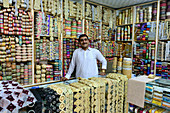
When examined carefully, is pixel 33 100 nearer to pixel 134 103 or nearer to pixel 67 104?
pixel 67 104

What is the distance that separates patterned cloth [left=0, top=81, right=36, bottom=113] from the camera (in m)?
0.87

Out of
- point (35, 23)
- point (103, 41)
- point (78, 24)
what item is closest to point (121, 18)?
point (103, 41)

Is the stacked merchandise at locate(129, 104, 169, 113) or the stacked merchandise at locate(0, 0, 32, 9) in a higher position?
the stacked merchandise at locate(0, 0, 32, 9)

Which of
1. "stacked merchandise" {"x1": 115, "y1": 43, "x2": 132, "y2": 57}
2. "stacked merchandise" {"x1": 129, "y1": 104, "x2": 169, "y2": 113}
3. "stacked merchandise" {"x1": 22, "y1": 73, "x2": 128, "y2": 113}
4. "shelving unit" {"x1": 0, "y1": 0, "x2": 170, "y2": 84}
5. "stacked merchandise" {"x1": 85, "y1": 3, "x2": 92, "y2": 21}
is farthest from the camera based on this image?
"stacked merchandise" {"x1": 115, "y1": 43, "x2": 132, "y2": 57}

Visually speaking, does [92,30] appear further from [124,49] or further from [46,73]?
[46,73]

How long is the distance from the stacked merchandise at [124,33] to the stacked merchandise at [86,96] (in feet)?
10.1

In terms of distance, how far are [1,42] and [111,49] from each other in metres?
3.02

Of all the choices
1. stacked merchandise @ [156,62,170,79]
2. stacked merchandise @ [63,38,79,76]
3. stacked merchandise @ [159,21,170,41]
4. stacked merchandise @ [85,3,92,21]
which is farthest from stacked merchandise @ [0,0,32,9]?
stacked merchandise @ [156,62,170,79]

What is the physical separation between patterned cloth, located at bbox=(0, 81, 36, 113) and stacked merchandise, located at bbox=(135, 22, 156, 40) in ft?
12.3

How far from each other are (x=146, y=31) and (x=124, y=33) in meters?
0.72

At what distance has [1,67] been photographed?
2.68 metres

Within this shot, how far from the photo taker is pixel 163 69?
3.70 m

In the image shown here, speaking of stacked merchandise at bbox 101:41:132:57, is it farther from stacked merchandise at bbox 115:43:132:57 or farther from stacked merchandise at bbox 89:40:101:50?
stacked merchandise at bbox 89:40:101:50

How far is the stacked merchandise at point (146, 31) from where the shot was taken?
3.88 m
